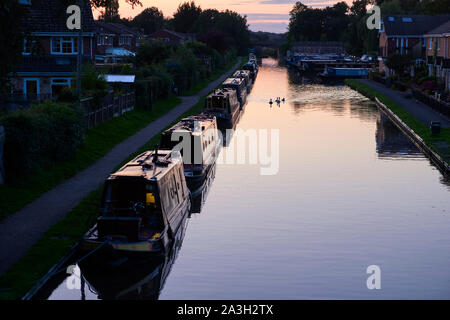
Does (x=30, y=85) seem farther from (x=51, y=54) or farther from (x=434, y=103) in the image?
(x=434, y=103)

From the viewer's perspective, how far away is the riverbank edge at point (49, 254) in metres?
15.0

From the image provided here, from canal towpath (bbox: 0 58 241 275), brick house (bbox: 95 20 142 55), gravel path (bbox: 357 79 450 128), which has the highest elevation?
brick house (bbox: 95 20 142 55)

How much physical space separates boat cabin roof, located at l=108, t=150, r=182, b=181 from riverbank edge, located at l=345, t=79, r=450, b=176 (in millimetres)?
13355

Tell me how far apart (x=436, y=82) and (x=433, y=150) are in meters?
35.2

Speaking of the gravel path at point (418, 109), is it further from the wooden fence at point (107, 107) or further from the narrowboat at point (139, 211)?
the narrowboat at point (139, 211)

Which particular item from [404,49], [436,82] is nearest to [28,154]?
[436,82]

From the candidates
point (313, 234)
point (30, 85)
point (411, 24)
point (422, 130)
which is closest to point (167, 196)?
point (313, 234)

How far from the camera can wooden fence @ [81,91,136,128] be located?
116 feet

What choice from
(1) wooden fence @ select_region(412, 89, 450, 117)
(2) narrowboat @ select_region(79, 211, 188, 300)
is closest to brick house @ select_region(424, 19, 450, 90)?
(1) wooden fence @ select_region(412, 89, 450, 117)

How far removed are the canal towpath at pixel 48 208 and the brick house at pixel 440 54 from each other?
3959 centimetres

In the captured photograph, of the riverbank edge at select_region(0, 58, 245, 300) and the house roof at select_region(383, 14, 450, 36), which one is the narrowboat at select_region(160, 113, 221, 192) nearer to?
the riverbank edge at select_region(0, 58, 245, 300)

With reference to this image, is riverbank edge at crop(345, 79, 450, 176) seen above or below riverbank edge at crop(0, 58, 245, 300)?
above

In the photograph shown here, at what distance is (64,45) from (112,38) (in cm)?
4777
